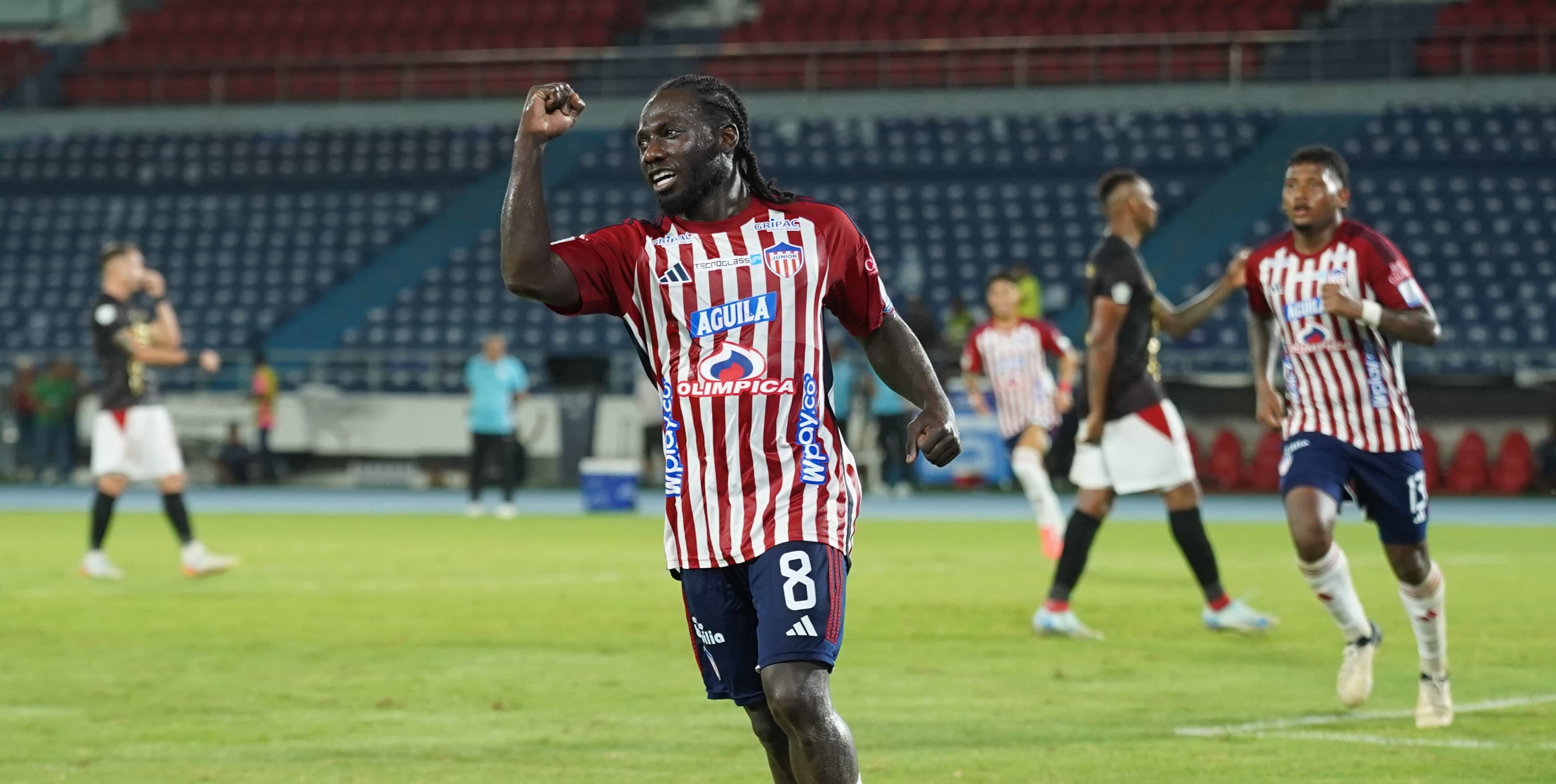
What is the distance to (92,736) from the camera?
7352mm

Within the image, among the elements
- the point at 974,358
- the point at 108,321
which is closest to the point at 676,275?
the point at 108,321

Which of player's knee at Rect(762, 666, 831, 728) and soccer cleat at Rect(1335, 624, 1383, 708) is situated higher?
player's knee at Rect(762, 666, 831, 728)

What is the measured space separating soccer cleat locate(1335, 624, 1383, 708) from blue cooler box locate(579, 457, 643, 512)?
51.8 feet

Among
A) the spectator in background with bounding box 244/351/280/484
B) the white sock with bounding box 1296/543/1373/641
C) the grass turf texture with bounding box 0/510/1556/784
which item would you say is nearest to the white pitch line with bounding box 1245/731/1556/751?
the grass turf texture with bounding box 0/510/1556/784

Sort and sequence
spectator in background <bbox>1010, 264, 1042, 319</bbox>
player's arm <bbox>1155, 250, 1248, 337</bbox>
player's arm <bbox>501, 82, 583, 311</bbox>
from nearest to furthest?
player's arm <bbox>501, 82, 583, 311</bbox> < player's arm <bbox>1155, 250, 1248, 337</bbox> < spectator in background <bbox>1010, 264, 1042, 319</bbox>

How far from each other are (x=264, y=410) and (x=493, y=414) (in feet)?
26.9

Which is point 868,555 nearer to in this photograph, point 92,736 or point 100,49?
point 92,736

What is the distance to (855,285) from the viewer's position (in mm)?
4980

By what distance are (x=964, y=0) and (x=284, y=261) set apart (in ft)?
42.4

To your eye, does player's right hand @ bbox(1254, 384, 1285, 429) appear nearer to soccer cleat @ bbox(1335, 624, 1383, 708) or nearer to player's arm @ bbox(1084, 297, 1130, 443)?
soccer cleat @ bbox(1335, 624, 1383, 708)

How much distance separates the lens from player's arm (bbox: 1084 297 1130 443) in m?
10.7

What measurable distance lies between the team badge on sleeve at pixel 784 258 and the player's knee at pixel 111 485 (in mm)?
10642

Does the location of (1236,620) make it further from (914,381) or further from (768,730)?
(768,730)

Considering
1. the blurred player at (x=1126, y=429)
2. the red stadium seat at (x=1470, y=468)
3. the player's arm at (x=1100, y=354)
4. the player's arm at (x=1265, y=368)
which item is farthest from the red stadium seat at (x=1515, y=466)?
the player's arm at (x=1265, y=368)
